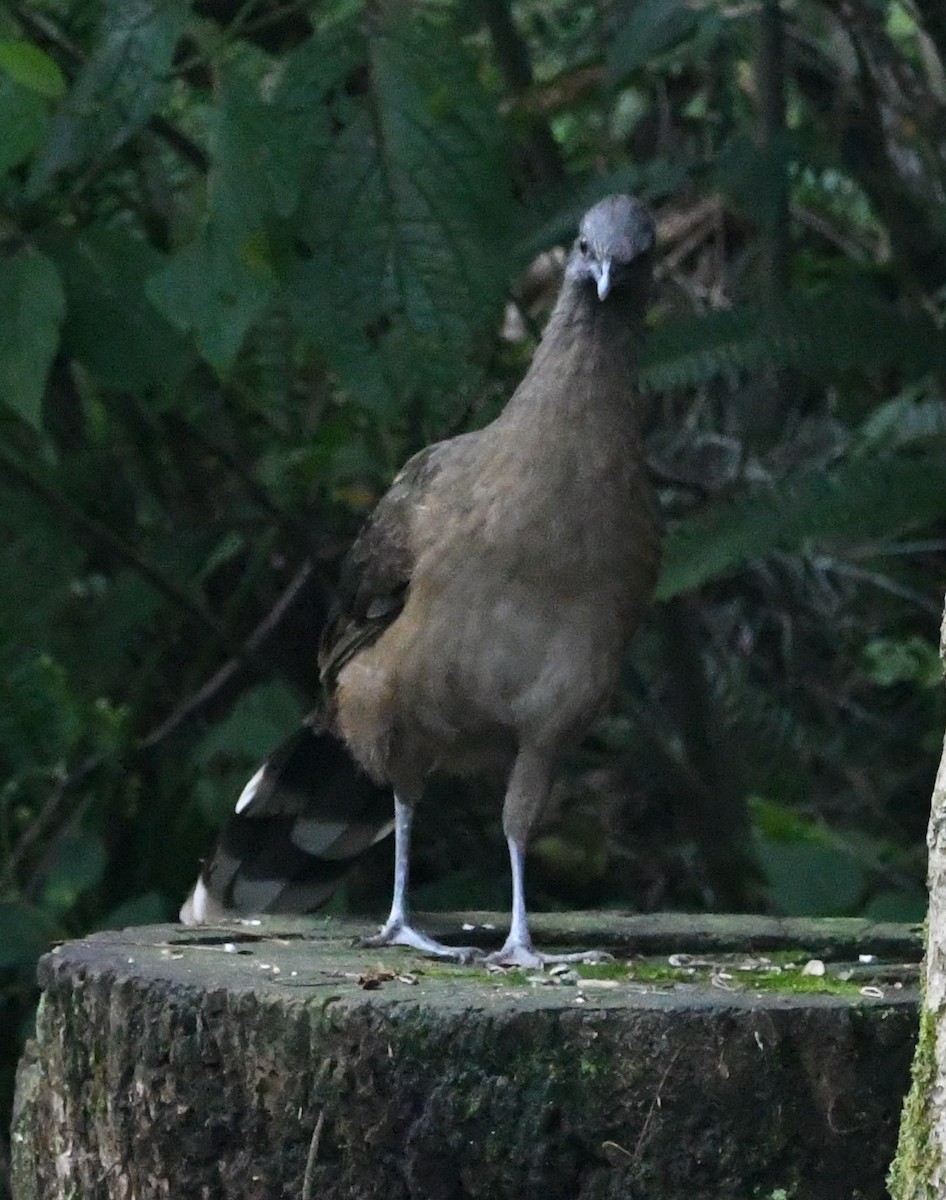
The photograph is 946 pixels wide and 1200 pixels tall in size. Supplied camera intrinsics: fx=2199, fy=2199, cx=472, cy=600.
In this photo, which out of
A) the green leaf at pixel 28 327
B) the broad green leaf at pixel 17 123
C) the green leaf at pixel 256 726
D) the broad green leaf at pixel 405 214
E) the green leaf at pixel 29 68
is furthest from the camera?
the green leaf at pixel 256 726

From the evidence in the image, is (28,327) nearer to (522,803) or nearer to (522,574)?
(522,574)

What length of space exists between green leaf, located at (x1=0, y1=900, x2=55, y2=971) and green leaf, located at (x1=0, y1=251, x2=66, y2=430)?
146 cm

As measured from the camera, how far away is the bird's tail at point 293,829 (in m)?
5.25

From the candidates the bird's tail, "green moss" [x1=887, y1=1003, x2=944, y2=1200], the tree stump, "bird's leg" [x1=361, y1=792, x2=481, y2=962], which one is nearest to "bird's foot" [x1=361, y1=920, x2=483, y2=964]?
"bird's leg" [x1=361, y1=792, x2=481, y2=962]

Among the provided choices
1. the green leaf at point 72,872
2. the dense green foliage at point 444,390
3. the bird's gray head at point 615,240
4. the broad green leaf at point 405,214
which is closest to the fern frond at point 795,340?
the dense green foliage at point 444,390

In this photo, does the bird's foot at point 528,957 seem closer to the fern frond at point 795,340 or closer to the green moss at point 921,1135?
the green moss at point 921,1135

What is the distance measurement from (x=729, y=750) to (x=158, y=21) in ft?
9.30

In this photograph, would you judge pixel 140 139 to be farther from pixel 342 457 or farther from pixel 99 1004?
pixel 99 1004

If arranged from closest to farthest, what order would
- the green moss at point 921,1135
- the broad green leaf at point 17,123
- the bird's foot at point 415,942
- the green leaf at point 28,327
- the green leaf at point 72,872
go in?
the green moss at point 921,1135 → the bird's foot at point 415,942 → the broad green leaf at point 17,123 → the green leaf at point 28,327 → the green leaf at point 72,872

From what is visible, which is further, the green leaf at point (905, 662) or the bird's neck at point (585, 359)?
the green leaf at point (905, 662)

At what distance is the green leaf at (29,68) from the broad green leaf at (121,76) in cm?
35

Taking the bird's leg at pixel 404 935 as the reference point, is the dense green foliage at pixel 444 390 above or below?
above

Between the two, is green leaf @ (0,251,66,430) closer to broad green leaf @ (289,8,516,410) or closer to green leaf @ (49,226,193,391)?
green leaf @ (49,226,193,391)

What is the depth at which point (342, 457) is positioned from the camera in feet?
20.5
